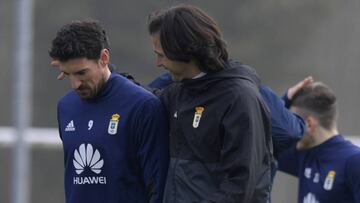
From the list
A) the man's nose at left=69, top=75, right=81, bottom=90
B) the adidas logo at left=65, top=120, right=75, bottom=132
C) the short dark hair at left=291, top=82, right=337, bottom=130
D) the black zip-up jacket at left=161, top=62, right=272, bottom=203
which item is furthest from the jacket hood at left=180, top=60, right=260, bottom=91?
the short dark hair at left=291, top=82, right=337, bottom=130

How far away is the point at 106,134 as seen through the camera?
14.2 ft

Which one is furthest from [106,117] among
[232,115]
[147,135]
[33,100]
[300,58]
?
[300,58]

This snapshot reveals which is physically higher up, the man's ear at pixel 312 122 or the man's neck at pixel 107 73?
the man's neck at pixel 107 73

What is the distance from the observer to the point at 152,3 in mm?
7547

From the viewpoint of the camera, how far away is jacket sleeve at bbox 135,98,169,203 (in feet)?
13.8

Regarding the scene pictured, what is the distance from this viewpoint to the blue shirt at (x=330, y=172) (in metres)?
5.71

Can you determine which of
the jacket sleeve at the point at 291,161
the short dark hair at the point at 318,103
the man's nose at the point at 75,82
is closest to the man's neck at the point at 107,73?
the man's nose at the point at 75,82

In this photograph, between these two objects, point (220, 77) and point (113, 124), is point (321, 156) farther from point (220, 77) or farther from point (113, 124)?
point (220, 77)

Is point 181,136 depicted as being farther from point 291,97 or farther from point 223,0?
point 223,0

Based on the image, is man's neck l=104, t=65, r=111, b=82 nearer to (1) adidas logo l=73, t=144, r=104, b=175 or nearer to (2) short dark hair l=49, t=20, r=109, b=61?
(2) short dark hair l=49, t=20, r=109, b=61

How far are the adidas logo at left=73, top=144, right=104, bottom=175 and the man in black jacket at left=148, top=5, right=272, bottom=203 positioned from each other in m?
0.33

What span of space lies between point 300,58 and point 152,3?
3.91ft

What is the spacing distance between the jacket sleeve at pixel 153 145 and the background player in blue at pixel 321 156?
1644 millimetres

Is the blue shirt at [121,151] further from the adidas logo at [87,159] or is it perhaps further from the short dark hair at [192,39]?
the short dark hair at [192,39]
